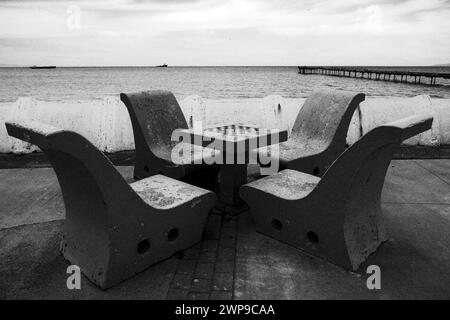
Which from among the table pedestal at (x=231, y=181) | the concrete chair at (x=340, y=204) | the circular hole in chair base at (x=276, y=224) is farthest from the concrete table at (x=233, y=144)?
the circular hole in chair base at (x=276, y=224)

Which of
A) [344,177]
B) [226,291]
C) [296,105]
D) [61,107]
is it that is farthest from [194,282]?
[61,107]

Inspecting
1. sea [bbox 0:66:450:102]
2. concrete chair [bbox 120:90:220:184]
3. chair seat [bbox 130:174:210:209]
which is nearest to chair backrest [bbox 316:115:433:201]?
chair seat [bbox 130:174:210:209]

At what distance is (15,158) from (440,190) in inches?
269

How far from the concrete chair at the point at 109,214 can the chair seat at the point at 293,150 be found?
1.43 m

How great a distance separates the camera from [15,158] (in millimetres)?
6492

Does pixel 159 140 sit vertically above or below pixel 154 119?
below

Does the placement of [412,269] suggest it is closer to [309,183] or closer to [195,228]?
[309,183]

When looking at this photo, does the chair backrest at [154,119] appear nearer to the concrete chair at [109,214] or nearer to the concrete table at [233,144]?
the concrete table at [233,144]

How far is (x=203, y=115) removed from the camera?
23.2ft

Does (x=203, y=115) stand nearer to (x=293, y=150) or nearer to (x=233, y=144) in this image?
(x=293, y=150)

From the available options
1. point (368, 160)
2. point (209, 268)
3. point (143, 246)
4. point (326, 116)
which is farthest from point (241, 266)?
point (326, 116)

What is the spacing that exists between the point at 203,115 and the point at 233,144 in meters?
3.53

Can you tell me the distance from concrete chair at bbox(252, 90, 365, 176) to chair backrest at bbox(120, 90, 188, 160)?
1.31 metres
